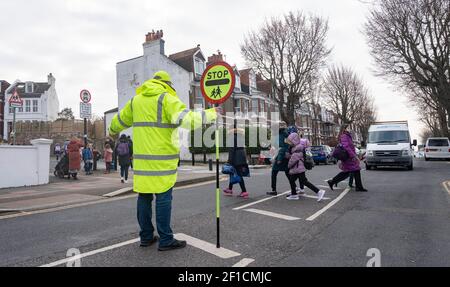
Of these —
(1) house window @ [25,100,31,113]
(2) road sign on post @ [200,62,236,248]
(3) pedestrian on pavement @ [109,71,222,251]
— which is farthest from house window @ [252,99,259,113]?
(3) pedestrian on pavement @ [109,71,222,251]

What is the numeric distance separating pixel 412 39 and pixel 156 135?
76.4 ft

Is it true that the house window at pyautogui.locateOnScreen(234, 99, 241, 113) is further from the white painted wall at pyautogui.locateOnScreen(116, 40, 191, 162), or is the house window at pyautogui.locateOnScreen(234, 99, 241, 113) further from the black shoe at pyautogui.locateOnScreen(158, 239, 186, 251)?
the black shoe at pyautogui.locateOnScreen(158, 239, 186, 251)

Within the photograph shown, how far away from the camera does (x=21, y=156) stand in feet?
36.5

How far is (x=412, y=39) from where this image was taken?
72.3 feet

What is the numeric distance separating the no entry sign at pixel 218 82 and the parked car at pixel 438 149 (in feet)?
92.3

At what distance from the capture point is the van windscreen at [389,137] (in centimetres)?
1628

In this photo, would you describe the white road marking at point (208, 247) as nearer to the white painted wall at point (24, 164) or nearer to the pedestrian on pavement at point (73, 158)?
the white painted wall at point (24, 164)

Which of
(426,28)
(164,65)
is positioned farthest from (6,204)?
(164,65)

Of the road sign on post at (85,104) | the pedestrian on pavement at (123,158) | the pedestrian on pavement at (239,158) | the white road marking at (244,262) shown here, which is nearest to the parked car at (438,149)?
the pedestrian on pavement at (239,158)

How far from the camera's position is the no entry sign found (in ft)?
14.4

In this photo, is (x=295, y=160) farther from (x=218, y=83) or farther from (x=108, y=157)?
(x=108, y=157)

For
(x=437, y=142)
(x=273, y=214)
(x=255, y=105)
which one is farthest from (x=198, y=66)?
(x=273, y=214)
